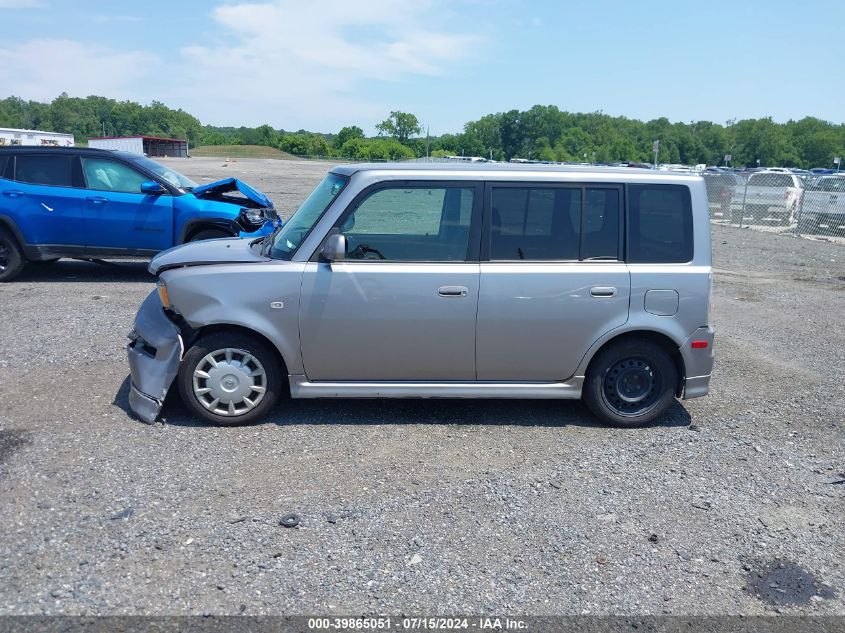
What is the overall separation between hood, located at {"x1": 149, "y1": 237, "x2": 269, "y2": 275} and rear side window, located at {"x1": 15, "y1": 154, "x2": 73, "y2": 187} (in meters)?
5.53

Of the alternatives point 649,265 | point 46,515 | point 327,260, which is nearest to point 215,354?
point 327,260

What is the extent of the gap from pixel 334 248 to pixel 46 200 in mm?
6921

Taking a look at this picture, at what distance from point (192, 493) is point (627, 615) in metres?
2.55

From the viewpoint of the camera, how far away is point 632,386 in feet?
18.6

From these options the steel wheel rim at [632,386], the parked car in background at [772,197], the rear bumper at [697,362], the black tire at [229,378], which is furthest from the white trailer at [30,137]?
the rear bumper at [697,362]

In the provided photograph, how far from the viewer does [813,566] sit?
3.90 meters

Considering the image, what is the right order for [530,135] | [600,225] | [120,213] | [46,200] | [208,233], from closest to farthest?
[600,225]
[46,200]
[120,213]
[208,233]
[530,135]

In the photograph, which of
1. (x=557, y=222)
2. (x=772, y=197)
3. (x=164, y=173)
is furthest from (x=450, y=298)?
(x=772, y=197)

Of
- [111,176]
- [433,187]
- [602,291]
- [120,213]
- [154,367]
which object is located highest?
[111,176]

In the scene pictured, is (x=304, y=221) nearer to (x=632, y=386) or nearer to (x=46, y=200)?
(x=632, y=386)

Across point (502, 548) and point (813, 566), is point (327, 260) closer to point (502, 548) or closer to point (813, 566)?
point (502, 548)

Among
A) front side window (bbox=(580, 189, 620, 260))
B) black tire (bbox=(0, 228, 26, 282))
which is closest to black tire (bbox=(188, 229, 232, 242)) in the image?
black tire (bbox=(0, 228, 26, 282))

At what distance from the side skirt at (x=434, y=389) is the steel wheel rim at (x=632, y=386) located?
25 centimetres

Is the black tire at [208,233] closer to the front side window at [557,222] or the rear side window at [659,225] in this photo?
the front side window at [557,222]
